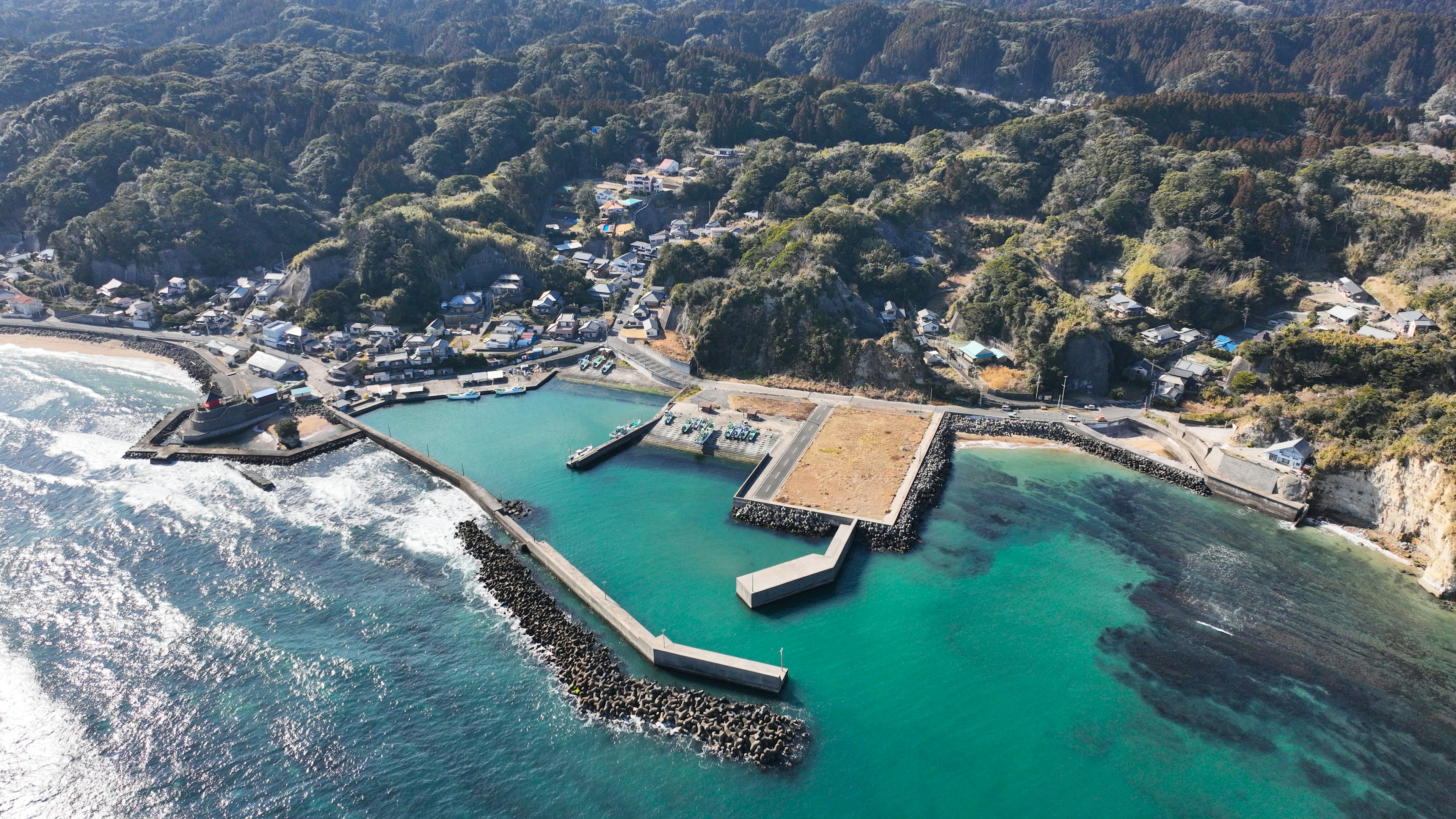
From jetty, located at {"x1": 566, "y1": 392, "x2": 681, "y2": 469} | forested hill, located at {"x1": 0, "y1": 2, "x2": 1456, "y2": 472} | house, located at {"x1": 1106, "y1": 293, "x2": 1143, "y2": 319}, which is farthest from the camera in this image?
house, located at {"x1": 1106, "y1": 293, "x2": 1143, "y2": 319}

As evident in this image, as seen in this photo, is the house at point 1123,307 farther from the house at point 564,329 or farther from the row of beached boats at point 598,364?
the house at point 564,329

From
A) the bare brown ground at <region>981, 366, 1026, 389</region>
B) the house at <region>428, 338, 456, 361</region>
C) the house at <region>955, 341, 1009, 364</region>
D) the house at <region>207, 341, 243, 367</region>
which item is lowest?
the house at <region>207, 341, 243, 367</region>

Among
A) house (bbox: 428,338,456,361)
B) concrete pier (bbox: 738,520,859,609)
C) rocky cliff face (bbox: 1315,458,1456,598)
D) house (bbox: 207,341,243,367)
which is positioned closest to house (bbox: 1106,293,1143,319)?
rocky cliff face (bbox: 1315,458,1456,598)

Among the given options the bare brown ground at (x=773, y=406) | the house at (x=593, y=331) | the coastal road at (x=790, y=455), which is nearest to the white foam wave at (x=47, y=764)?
the coastal road at (x=790, y=455)

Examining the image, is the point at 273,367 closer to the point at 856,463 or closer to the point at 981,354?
the point at 856,463

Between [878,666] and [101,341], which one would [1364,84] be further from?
[101,341]

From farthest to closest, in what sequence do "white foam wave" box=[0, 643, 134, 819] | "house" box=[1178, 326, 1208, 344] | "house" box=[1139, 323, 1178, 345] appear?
"house" box=[1139, 323, 1178, 345]
"house" box=[1178, 326, 1208, 344]
"white foam wave" box=[0, 643, 134, 819]

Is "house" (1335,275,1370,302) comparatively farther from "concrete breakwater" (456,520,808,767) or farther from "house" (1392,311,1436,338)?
"concrete breakwater" (456,520,808,767)

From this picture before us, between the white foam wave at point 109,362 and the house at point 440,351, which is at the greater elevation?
the house at point 440,351
